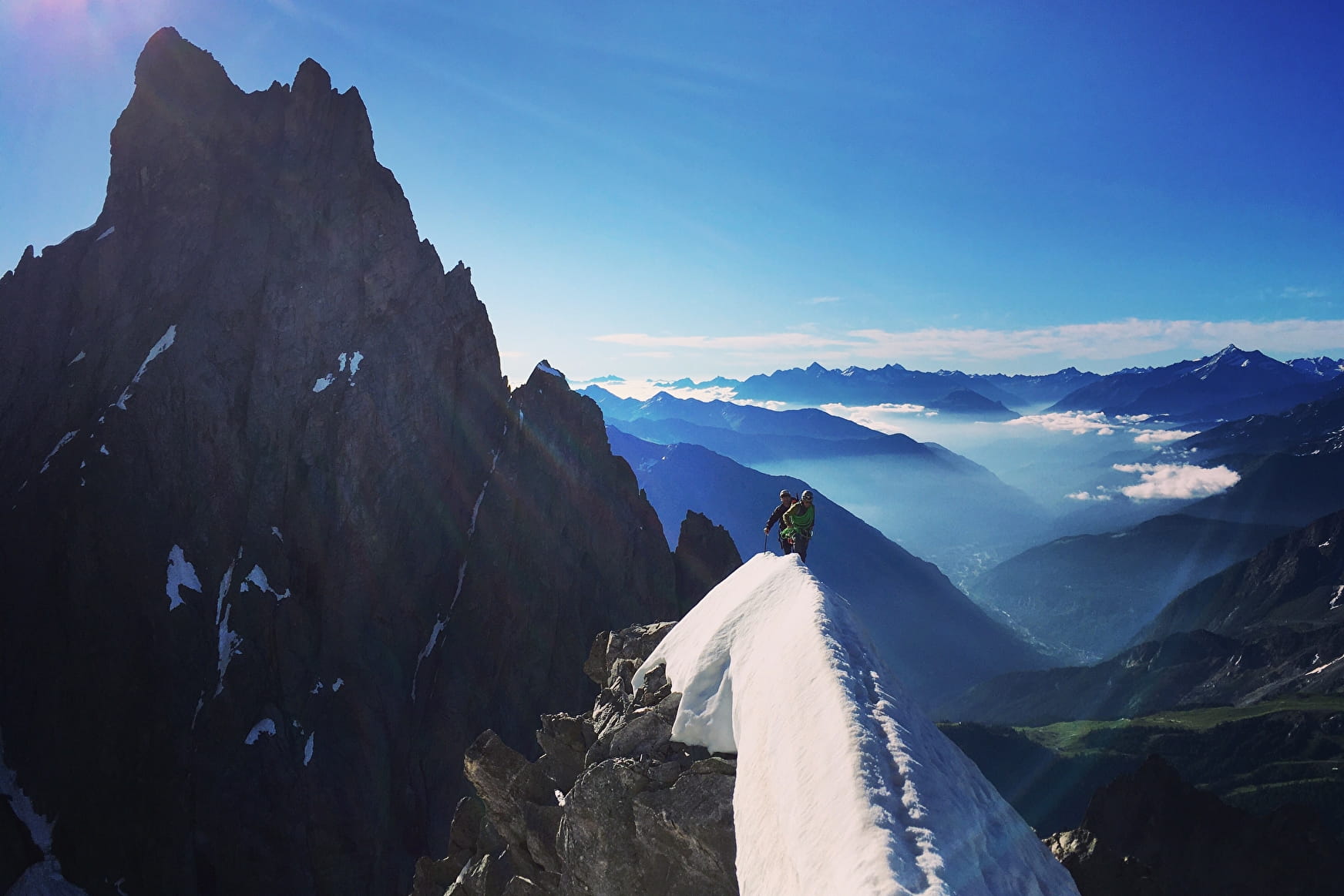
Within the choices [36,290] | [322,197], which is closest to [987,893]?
[322,197]

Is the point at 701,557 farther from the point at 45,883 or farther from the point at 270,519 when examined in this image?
the point at 45,883

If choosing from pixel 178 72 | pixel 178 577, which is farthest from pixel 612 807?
pixel 178 72

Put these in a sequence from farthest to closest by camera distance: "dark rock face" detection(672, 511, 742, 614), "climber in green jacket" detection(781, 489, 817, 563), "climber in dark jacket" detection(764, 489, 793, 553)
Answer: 1. "dark rock face" detection(672, 511, 742, 614)
2. "climber in dark jacket" detection(764, 489, 793, 553)
3. "climber in green jacket" detection(781, 489, 817, 563)

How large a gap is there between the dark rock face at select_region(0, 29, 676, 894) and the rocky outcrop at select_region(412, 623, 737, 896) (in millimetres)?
70769

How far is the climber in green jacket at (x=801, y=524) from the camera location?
2702 cm

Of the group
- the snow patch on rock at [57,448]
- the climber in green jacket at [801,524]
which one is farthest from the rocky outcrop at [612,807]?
the snow patch on rock at [57,448]

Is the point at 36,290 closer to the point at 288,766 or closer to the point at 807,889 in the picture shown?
the point at 288,766

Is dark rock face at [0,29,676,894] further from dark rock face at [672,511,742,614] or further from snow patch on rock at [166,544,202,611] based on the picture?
dark rock face at [672,511,742,614]

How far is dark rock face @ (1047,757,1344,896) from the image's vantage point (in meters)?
85.1

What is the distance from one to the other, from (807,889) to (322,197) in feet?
374

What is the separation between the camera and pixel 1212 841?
9156 centimetres

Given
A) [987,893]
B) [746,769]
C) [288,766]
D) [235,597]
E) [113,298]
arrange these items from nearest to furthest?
1. [987,893]
2. [746,769]
3. [288,766]
4. [235,597]
5. [113,298]

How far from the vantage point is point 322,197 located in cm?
10144

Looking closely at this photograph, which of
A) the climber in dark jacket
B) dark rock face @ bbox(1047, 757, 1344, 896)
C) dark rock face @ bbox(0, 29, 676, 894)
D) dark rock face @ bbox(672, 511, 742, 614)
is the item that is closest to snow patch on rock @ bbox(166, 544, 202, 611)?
dark rock face @ bbox(0, 29, 676, 894)
